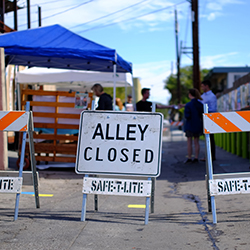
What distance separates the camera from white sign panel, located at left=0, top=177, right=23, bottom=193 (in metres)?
5.17

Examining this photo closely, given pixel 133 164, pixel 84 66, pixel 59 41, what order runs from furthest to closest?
1. pixel 84 66
2. pixel 59 41
3. pixel 133 164


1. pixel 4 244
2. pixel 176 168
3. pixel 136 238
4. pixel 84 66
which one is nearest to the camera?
pixel 4 244

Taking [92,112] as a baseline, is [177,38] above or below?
above

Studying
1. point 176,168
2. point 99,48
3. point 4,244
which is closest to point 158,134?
point 4,244

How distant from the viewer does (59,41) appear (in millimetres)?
9492

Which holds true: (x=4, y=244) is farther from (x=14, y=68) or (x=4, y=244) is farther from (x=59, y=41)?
(x=14, y=68)

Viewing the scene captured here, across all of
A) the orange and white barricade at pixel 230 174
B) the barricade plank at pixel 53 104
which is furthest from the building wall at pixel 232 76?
the orange and white barricade at pixel 230 174

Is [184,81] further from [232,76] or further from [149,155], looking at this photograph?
[149,155]

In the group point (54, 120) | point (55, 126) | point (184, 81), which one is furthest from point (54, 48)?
point (184, 81)

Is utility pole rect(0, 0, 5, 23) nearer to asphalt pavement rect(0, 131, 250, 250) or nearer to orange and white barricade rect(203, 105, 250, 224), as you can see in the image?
asphalt pavement rect(0, 131, 250, 250)

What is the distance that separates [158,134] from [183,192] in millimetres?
2454

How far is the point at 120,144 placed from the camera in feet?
16.5

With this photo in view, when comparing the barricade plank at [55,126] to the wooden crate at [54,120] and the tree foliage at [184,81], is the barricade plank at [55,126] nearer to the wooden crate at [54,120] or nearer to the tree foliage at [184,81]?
the wooden crate at [54,120]

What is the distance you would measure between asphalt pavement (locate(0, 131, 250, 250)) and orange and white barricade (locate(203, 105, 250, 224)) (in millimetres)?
A: 380
